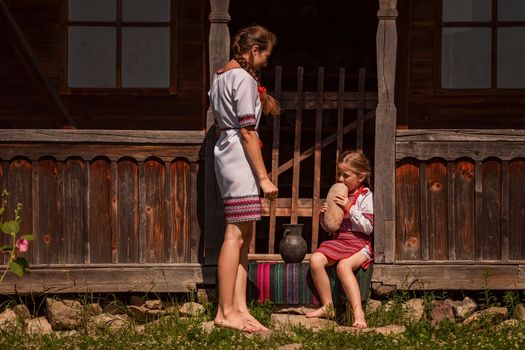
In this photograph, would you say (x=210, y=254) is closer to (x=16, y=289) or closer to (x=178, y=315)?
(x=178, y=315)

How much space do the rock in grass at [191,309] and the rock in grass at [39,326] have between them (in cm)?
109

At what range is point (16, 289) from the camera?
7.96 m

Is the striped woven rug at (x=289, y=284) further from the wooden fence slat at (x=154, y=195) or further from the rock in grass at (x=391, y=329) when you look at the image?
the wooden fence slat at (x=154, y=195)

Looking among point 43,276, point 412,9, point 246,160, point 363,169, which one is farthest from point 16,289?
point 412,9

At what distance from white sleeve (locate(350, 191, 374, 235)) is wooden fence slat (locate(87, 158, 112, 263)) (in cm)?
201

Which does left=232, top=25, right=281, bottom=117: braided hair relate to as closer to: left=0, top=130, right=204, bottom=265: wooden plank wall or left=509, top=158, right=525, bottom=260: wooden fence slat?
left=0, top=130, right=204, bottom=265: wooden plank wall

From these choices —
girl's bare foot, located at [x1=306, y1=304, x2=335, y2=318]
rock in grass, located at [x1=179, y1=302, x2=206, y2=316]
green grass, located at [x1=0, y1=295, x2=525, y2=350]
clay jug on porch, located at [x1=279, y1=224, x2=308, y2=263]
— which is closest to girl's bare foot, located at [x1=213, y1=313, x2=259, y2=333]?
green grass, located at [x1=0, y1=295, x2=525, y2=350]

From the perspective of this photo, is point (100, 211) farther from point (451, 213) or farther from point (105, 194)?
point (451, 213)

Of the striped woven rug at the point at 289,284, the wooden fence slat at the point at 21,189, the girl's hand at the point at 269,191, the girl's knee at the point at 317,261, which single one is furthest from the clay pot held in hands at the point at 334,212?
the wooden fence slat at the point at 21,189

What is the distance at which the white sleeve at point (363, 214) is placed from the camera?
25.1ft

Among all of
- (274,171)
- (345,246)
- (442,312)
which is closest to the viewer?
(345,246)

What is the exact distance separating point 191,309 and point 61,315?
3.54ft

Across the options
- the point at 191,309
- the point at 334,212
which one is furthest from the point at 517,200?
the point at 191,309

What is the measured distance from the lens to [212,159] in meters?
7.92
